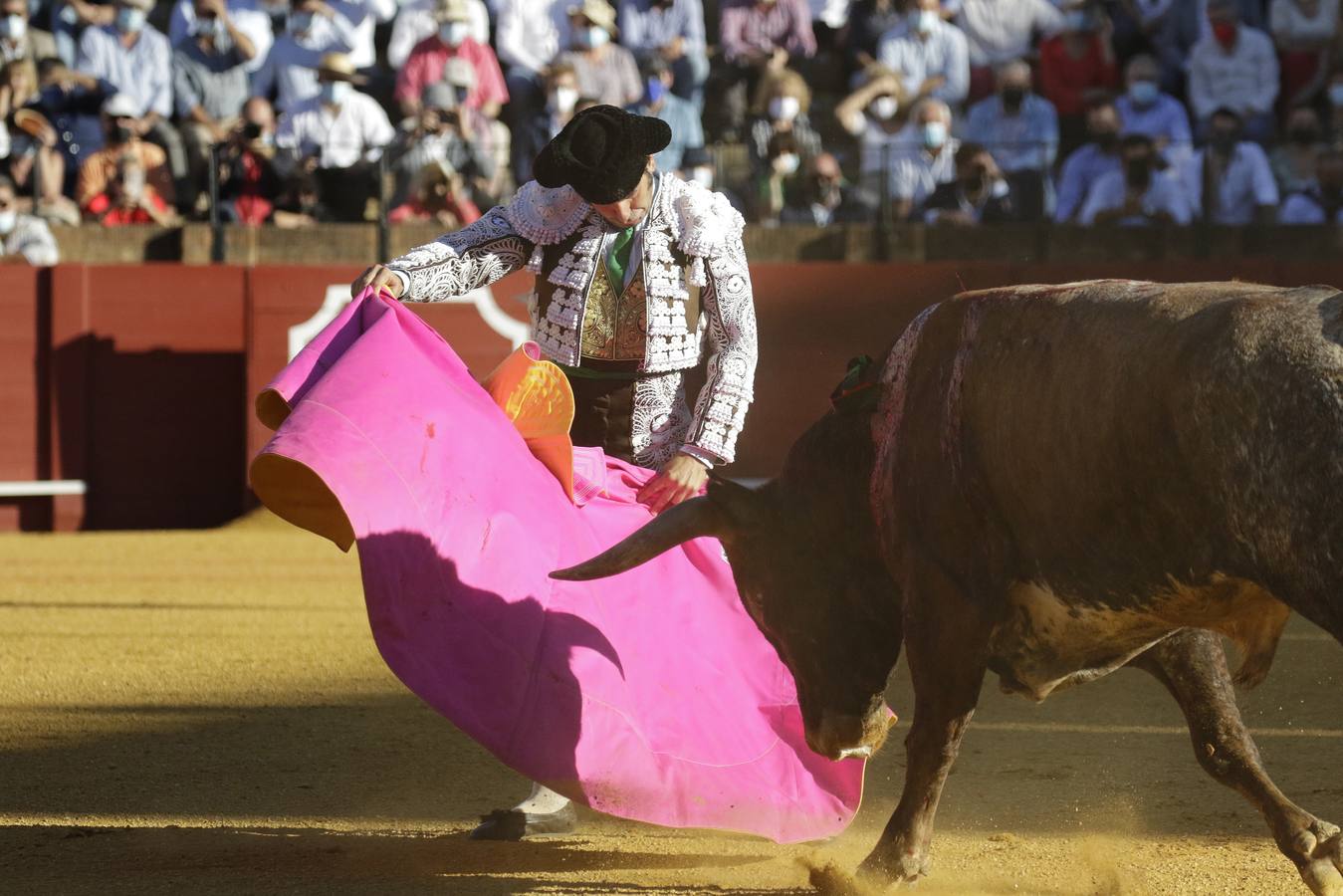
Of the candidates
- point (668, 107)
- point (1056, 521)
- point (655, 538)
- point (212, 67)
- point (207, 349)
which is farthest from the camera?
point (212, 67)

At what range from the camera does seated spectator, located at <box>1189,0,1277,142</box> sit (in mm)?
10047

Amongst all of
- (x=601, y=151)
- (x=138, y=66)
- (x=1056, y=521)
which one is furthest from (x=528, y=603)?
(x=138, y=66)

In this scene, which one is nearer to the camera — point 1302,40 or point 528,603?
point 528,603

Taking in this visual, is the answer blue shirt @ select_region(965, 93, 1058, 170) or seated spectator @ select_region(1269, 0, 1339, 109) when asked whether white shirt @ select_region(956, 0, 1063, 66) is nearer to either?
blue shirt @ select_region(965, 93, 1058, 170)

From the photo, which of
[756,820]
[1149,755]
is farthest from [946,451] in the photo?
[1149,755]

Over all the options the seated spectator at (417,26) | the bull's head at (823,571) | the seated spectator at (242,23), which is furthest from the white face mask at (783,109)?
the bull's head at (823,571)

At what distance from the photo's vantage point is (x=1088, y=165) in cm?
941

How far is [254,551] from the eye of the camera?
8.32 metres

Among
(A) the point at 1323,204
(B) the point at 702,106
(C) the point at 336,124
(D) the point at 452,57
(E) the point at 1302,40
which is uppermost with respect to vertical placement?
(E) the point at 1302,40

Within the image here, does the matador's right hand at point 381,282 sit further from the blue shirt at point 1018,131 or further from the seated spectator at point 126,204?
the seated spectator at point 126,204

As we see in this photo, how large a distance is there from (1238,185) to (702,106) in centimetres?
283

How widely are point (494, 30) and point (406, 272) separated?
7443 mm

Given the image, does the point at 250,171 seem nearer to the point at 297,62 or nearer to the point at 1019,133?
the point at 297,62

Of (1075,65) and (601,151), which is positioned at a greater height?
(601,151)
